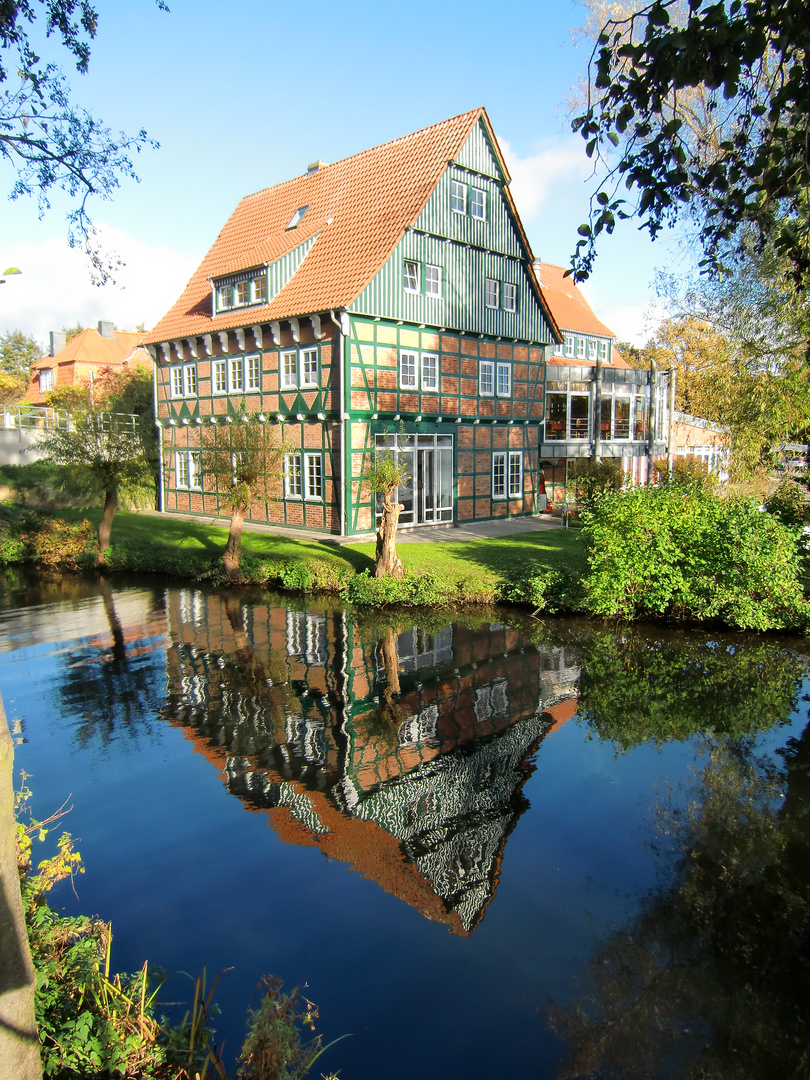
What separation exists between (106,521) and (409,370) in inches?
376

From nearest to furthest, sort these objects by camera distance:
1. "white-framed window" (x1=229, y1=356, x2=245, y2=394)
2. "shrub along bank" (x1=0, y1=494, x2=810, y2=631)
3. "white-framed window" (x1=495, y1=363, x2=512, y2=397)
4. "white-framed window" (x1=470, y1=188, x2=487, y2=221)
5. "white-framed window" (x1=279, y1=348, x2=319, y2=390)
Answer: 1. "shrub along bank" (x1=0, y1=494, x2=810, y2=631)
2. "white-framed window" (x1=279, y1=348, x2=319, y2=390)
3. "white-framed window" (x1=470, y1=188, x2=487, y2=221)
4. "white-framed window" (x1=229, y1=356, x2=245, y2=394)
5. "white-framed window" (x1=495, y1=363, x2=512, y2=397)

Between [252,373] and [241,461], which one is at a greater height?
[252,373]

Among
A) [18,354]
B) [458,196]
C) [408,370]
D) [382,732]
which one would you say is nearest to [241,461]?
[408,370]

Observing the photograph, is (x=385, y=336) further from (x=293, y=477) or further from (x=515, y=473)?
(x=515, y=473)

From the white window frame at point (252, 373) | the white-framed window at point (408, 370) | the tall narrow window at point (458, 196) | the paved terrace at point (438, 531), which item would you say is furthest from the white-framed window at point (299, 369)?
the tall narrow window at point (458, 196)

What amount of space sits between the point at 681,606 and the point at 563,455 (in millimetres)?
13840

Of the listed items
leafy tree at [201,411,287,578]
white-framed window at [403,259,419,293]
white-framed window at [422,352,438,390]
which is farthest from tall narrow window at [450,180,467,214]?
leafy tree at [201,411,287,578]

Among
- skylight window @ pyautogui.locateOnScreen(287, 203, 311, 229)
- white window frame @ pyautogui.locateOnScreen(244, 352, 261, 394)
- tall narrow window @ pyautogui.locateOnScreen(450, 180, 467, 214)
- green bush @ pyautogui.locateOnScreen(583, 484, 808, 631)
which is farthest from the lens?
skylight window @ pyautogui.locateOnScreen(287, 203, 311, 229)

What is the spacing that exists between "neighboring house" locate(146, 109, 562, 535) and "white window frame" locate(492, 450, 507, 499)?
7 centimetres

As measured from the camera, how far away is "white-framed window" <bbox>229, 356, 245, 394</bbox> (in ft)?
78.4

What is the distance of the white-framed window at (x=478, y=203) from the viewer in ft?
74.8

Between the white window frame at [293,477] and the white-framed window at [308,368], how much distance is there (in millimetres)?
2126

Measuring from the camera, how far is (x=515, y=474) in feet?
83.6

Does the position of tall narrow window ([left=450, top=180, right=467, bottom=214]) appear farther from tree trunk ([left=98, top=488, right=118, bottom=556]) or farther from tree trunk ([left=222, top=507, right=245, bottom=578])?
tree trunk ([left=98, top=488, right=118, bottom=556])
